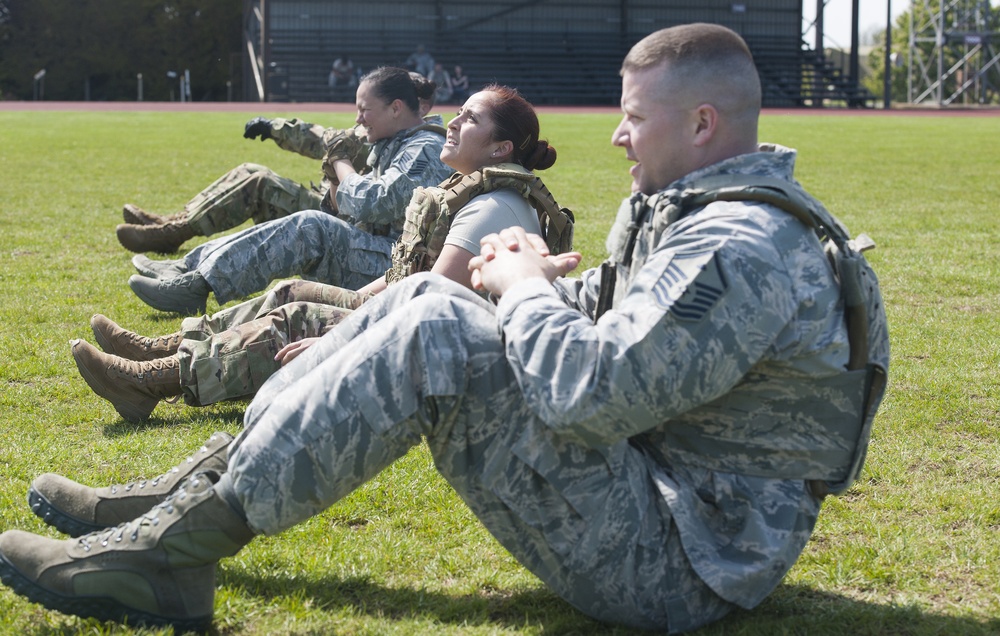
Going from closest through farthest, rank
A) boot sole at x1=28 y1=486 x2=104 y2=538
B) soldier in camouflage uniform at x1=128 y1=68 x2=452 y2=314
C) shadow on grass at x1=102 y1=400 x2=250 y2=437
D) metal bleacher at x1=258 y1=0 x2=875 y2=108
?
boot sole at x1=28 y1=486 x2=104 y2=538 → shadow on grass at x1=102 y1=400 x2=250 y2=437 → soldier in camouflage uniform at x1=128 y1=68 x2=452 y2=314 → metal bleacher at x1=258 y1=0 x2=875 y2=108

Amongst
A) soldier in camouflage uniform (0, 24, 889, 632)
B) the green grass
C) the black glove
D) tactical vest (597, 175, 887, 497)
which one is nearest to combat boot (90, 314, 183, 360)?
the green grass

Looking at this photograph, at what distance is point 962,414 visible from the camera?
195 inches

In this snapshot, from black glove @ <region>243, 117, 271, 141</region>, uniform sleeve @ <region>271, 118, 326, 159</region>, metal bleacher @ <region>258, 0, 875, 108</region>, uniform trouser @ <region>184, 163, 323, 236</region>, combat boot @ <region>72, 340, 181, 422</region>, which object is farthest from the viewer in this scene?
metal bleacher @ <region>258, 0, 875, 108</region>

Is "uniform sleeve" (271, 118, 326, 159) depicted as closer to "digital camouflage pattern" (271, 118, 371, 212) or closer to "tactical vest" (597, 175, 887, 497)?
"digital camouflage pattern" (271, 118, 371, 212)

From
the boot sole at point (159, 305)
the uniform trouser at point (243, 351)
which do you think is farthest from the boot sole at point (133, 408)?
the boot sole at point (159, 305)

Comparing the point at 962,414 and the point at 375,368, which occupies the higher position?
the point at 375,368

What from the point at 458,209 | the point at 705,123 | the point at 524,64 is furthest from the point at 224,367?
the point at 524,64

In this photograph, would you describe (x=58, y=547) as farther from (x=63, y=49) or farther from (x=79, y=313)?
(x=63, y=49)

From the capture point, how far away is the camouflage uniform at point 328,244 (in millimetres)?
5938

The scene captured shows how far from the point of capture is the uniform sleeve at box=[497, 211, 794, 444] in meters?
2.36

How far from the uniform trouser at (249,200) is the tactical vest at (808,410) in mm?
4991

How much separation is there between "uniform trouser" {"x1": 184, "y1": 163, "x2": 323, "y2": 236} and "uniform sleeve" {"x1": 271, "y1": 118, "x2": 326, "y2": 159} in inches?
11.9

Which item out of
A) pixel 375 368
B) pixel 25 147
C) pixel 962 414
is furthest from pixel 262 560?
pixel 25 147

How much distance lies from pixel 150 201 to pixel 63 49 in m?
49.8
